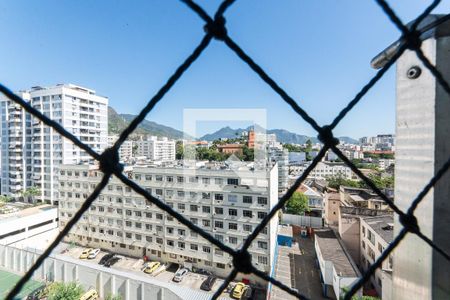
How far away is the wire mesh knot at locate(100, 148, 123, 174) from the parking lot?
22.8ft

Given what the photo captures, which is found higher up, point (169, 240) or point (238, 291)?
point (169, 240)

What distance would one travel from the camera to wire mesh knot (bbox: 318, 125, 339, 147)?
1.48 feet

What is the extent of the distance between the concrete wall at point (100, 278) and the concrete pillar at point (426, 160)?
5610 millimetres

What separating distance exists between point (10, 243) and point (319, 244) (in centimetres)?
1028

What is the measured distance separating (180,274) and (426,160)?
7769 millimetres

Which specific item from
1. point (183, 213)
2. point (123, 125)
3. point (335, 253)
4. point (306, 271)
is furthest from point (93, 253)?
point (123, 125)

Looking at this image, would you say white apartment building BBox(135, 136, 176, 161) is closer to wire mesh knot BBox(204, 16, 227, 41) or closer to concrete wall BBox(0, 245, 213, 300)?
concrete wall BBox(0, 245, 213, 300)

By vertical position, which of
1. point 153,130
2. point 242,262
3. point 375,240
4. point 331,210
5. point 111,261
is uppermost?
point 153,130

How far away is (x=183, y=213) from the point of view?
745 centimetres

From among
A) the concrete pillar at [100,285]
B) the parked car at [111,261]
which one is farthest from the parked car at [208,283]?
the parked car at [111,261]

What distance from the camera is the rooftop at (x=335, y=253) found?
5.75m

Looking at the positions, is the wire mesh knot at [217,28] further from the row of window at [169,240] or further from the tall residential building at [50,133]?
the tall residential building at [50,133]

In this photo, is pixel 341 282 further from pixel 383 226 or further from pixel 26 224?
pixel 26 224

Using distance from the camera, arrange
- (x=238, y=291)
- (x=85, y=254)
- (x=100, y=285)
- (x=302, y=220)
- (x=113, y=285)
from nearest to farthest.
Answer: (x=113, y=285), (x=100, y=285), (x=238, y=291), (x=85, y=254), (x=302, y=220)
